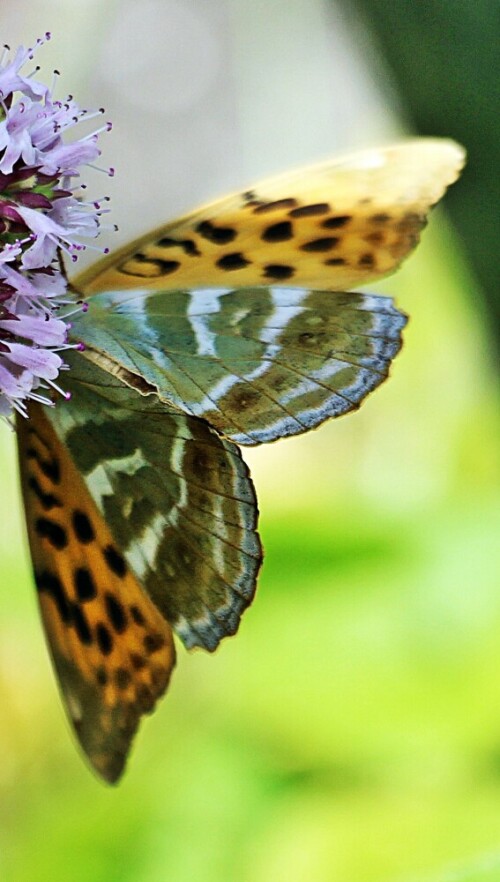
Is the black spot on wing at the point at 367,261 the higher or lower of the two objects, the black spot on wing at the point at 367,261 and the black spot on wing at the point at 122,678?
the higher

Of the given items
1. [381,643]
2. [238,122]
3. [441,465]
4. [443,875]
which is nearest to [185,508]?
[443,875]

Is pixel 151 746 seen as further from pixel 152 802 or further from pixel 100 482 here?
pixel 100 482

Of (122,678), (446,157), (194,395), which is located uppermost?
(446,157)

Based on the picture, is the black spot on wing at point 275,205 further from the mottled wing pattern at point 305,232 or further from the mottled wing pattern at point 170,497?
the mottled wing pattern at point 170,497

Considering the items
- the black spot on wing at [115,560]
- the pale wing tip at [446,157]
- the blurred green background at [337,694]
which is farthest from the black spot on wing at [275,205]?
the blurred green background at [337,694]

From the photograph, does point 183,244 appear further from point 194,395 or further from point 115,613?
point 115,613

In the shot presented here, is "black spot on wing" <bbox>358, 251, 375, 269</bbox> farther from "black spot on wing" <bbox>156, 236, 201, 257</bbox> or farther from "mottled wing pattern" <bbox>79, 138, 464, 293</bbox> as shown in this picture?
"black spot on wing" <bbox>156, 236, 201, 257</bbox>

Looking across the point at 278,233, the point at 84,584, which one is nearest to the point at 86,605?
the point at 84,584
